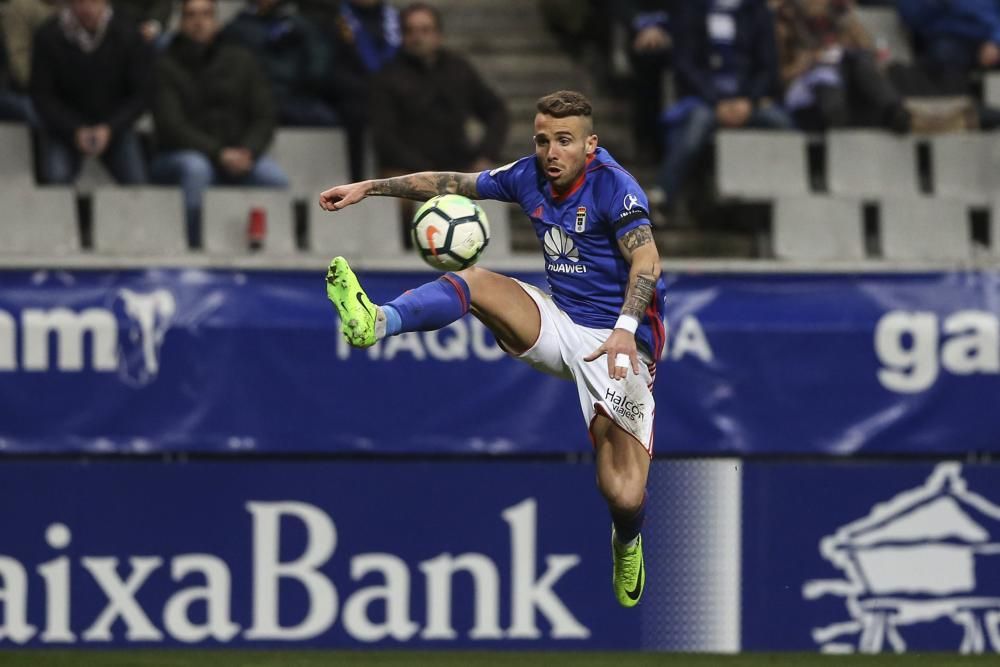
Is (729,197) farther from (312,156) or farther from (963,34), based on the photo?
(312,156)

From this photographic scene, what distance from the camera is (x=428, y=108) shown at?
10742 millimetres

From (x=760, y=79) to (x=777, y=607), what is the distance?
11.4 feet

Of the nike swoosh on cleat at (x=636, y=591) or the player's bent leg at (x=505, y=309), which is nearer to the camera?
the player's bent leg at (x=505, y=309)

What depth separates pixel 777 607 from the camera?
9.92 m

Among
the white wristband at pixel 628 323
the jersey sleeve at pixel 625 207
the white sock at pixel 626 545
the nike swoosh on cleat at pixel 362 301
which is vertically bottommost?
the white sock at pixel 626 545

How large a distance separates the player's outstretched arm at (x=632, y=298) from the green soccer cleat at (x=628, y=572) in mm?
988

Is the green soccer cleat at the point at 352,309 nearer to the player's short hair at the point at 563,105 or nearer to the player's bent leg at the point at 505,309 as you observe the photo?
the player's bent leg at the point at 505,309

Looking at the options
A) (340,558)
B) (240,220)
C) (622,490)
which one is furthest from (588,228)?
(240,220)

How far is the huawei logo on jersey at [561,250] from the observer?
7363mm

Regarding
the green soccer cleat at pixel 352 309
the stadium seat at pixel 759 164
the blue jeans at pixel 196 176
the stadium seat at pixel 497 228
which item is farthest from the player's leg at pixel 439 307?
the stadium seat at pixel 759 164

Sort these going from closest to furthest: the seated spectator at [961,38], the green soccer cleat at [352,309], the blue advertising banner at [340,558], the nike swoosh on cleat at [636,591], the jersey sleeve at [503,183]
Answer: the green soccer cleat at [352,309] < the jersey sleeve at [503,183] < the nike swoosh on cleat at [636,591] < the blue advertising banner at [340,558] < the seated spectator at [961,38]

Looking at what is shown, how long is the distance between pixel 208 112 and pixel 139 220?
890 millimetres

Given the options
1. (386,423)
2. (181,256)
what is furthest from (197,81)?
(386,423)

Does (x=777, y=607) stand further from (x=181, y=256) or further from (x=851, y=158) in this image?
A: (x=181, y=256)
